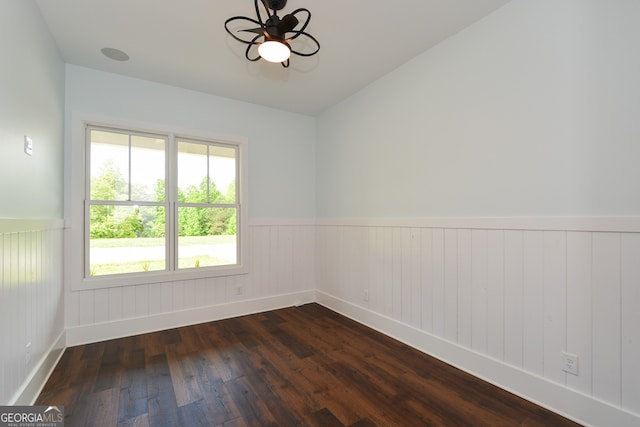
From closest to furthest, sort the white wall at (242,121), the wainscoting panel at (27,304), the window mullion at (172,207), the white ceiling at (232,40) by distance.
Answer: the wainscoting panel at (27,304), the white ceiling at (232,40), the white wall at (242,121), the window mullion at (172,207)

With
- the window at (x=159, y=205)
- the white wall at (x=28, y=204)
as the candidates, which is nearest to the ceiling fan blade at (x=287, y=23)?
the white wall at (x=28, y=204)

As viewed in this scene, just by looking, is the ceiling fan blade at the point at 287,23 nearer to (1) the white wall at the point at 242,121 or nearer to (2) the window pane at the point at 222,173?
(1) the white wall at the point at 242,121

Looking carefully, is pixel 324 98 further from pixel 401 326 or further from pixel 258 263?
pixel 401 326

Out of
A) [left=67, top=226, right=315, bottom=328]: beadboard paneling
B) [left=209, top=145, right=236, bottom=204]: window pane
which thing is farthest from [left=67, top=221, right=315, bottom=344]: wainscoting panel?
[left=209, top=145, right=236, bottom=204]: window pane

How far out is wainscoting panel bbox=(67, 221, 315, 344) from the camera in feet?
9.49

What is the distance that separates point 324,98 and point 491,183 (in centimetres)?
233

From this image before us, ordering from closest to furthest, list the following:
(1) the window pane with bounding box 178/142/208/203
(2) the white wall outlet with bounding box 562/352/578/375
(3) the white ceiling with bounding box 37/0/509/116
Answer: (2) the white wall outlet with bounding box 562/352/578/375 < (3) the white ceiling with bounding box 37/0/509/116 < (1) the window pane with bounding box 178/142/208/203

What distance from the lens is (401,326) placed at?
2879 mm

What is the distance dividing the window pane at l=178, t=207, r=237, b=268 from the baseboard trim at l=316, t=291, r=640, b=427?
204 cm

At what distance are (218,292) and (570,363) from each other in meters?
3.33

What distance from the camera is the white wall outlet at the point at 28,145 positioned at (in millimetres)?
1853

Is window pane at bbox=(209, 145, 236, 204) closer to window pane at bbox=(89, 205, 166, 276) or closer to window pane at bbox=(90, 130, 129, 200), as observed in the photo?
window pane at bbox=(89, 205, 166, 276)

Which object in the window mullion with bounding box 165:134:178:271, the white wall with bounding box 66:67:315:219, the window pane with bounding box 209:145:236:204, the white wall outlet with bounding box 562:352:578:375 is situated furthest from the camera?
the window pane with bounding box 209:145:236:204

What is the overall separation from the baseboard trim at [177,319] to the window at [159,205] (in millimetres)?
468
